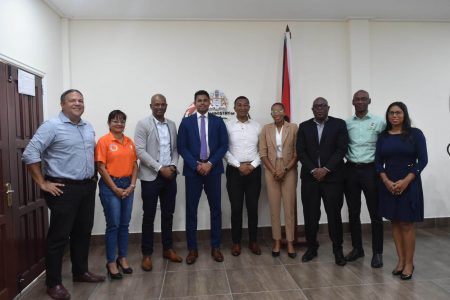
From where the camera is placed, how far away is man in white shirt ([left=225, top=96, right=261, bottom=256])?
3646mm

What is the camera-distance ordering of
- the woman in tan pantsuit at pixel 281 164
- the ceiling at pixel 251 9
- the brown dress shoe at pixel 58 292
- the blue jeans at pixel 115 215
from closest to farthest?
the brown dress shoe at pixel 58 292
the blue jeans at pixel 115 215
the woman in tan pantsuit at pixel 281 164
the ceiling at pixel 251 9

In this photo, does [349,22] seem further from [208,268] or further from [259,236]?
[208,268]

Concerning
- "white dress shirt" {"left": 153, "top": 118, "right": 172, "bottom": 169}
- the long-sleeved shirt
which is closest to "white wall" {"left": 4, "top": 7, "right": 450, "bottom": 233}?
"white dress shirt" {"left": 153, "top": 118, "right": 172, "bottom": 169}

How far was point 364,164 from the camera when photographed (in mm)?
3250

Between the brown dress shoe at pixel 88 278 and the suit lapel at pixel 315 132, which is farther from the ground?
the suit lapel at pixel 315 132

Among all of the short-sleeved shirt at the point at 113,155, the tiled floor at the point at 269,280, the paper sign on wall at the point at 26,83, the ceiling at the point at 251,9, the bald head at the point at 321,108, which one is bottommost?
the tiled floor at the point at 269,280

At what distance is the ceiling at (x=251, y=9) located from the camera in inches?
152

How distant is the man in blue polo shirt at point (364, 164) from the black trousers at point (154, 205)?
70.2 inches

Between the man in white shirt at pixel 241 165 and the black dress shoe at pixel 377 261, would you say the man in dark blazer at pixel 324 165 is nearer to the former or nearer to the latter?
the black dress shoe at pixel 377 261

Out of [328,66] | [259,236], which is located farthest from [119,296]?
[328,66]

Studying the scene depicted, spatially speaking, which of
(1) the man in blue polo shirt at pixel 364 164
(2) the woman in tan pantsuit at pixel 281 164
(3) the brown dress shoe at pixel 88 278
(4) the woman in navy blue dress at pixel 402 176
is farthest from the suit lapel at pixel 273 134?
(3) the brown dress shoe at pixel 88 278

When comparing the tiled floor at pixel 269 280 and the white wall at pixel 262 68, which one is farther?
the white wall at pixel 262 68

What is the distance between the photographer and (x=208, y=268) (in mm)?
3340

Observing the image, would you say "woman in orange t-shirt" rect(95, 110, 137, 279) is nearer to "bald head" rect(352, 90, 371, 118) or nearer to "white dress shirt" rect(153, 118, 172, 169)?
"white dress shirt" rect(153, 118, 172, 169)
